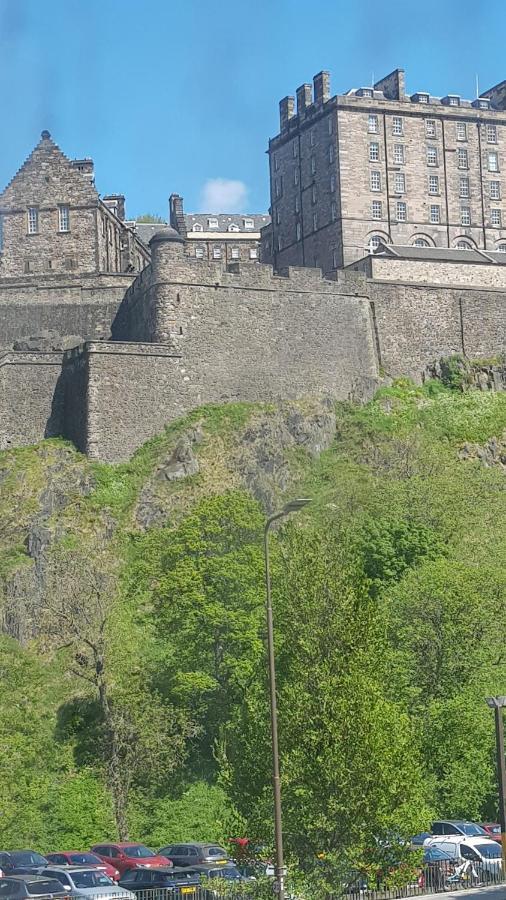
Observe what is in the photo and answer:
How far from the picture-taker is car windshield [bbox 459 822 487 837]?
1839 inches

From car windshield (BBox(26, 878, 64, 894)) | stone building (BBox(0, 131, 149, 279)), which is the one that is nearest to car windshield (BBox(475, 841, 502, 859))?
car windshield (BBox(26, 878, 64, 894))

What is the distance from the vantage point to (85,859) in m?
44.5

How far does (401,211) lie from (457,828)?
56240 mm

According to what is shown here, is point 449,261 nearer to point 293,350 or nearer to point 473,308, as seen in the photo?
point 473,308

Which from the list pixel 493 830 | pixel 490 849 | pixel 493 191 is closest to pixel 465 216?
pixel 493 191

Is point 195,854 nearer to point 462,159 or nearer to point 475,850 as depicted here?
point 475,850

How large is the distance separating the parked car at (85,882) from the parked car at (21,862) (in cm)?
167

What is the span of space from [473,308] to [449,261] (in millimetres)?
3615

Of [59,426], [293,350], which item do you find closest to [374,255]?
[293,350]

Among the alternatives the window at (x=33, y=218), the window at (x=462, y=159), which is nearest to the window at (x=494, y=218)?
the window at (x=462, y=159)

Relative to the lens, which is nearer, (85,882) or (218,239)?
(85,882)

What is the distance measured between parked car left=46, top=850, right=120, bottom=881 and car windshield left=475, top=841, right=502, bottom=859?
32.8 feet

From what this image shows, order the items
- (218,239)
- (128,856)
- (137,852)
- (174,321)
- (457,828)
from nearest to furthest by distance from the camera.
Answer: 1. (128,856)
2. (137,852)
3. (457,828)
4. (174,321)
5. (218,239)

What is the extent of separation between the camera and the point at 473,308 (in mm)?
86250
